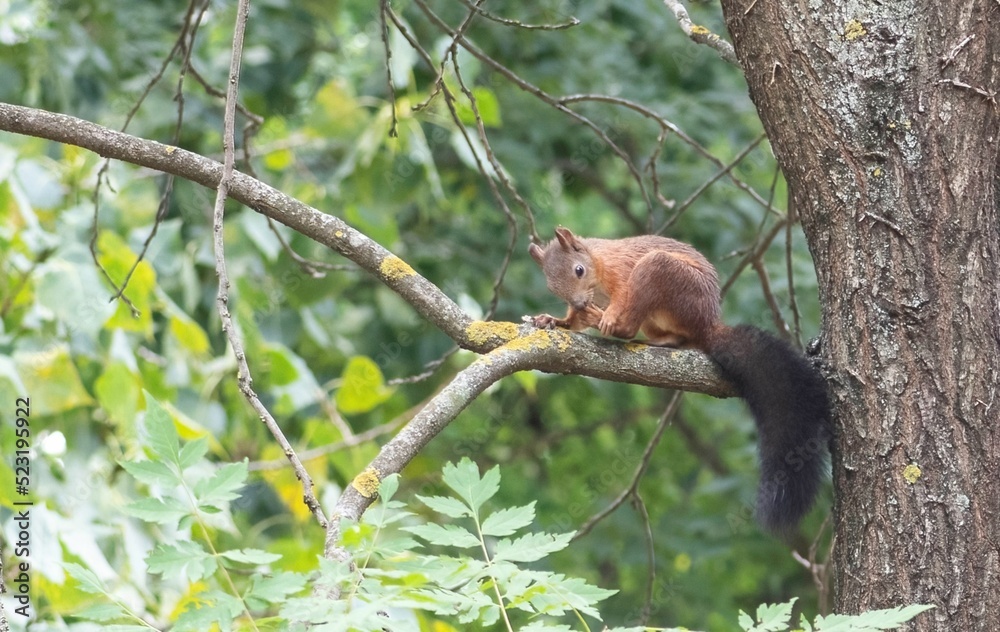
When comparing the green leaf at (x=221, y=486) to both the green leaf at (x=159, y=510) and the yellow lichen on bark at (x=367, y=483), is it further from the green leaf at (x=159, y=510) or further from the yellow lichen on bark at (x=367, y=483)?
the yellow lichen on bark at (x=367, y=483)

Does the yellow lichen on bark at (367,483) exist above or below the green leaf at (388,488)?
above

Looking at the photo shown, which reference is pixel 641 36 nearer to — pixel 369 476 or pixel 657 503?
pixel 657 503

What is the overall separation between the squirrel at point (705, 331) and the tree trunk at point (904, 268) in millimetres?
123

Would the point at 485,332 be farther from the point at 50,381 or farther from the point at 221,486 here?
the point at 50,381

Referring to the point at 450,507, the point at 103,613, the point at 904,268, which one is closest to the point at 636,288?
the point at 904,268

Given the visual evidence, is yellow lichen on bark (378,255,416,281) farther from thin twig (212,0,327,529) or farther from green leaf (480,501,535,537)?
green leaf (480,501,535,537)

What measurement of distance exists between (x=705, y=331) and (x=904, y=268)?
83cm

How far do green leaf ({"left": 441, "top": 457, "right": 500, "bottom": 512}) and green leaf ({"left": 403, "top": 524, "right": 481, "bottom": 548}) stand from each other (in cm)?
4

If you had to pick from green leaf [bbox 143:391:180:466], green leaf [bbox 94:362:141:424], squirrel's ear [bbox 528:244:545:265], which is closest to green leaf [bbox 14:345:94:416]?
green leaf [bbox 94:362:141:424]

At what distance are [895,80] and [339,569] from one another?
1521 mm

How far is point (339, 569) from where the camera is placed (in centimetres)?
124

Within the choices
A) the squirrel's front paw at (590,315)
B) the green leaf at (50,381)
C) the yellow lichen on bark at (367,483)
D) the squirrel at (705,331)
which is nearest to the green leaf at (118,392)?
the green leaf at (50,381)

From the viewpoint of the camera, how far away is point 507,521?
148cm

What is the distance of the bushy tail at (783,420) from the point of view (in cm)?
218
